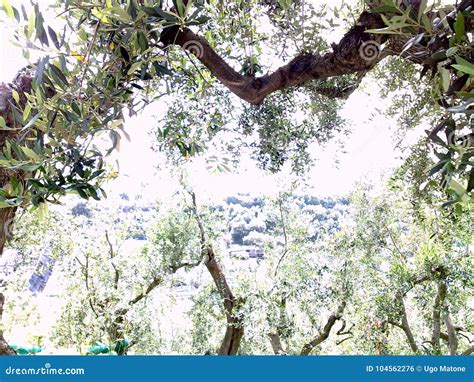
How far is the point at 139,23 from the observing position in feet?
3.25

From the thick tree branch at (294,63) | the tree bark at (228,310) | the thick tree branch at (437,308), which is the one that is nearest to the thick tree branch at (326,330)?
the tree bark at (228,310)

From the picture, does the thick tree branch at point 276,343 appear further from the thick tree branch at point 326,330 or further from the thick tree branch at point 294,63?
the thick tree branch at point 294,63

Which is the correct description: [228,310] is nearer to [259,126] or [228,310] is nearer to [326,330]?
[326,330]

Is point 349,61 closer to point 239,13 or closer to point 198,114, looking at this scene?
point 239,13

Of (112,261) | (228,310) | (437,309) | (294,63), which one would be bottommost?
(294,63)

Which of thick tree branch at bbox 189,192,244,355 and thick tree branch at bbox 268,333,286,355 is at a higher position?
thick tree branch at bbox 189,192,244,355

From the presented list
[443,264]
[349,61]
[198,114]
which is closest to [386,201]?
[443,264]

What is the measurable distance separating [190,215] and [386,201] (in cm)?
254

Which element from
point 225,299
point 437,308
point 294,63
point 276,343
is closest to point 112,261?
point 225,299

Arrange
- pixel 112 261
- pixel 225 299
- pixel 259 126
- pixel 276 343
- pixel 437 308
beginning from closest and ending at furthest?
pixel 259 126 < pixel 437 308 < pixel 276 343 < pixel 225 299 < pixel 112 261

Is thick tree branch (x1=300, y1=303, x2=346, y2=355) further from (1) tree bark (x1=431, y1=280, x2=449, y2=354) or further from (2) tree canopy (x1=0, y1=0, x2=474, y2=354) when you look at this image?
(1) tree bark (x1=431, y1=280, x2=449, y2=354)

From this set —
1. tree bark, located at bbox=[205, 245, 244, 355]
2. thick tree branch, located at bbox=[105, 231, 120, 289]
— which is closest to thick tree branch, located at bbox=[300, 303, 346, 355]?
tree bark, located at bbox=[205, 245, 244, 355]

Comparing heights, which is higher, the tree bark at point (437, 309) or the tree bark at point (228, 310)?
the tree bark at point (228, 310)

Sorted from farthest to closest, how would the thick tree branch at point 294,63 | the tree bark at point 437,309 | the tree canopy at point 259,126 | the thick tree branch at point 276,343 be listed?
the thick tree branch at point 276,343 < the tree bark at point 437,309 < the thick tree branch at point 294,63 < the tree canopy at point 259,126
